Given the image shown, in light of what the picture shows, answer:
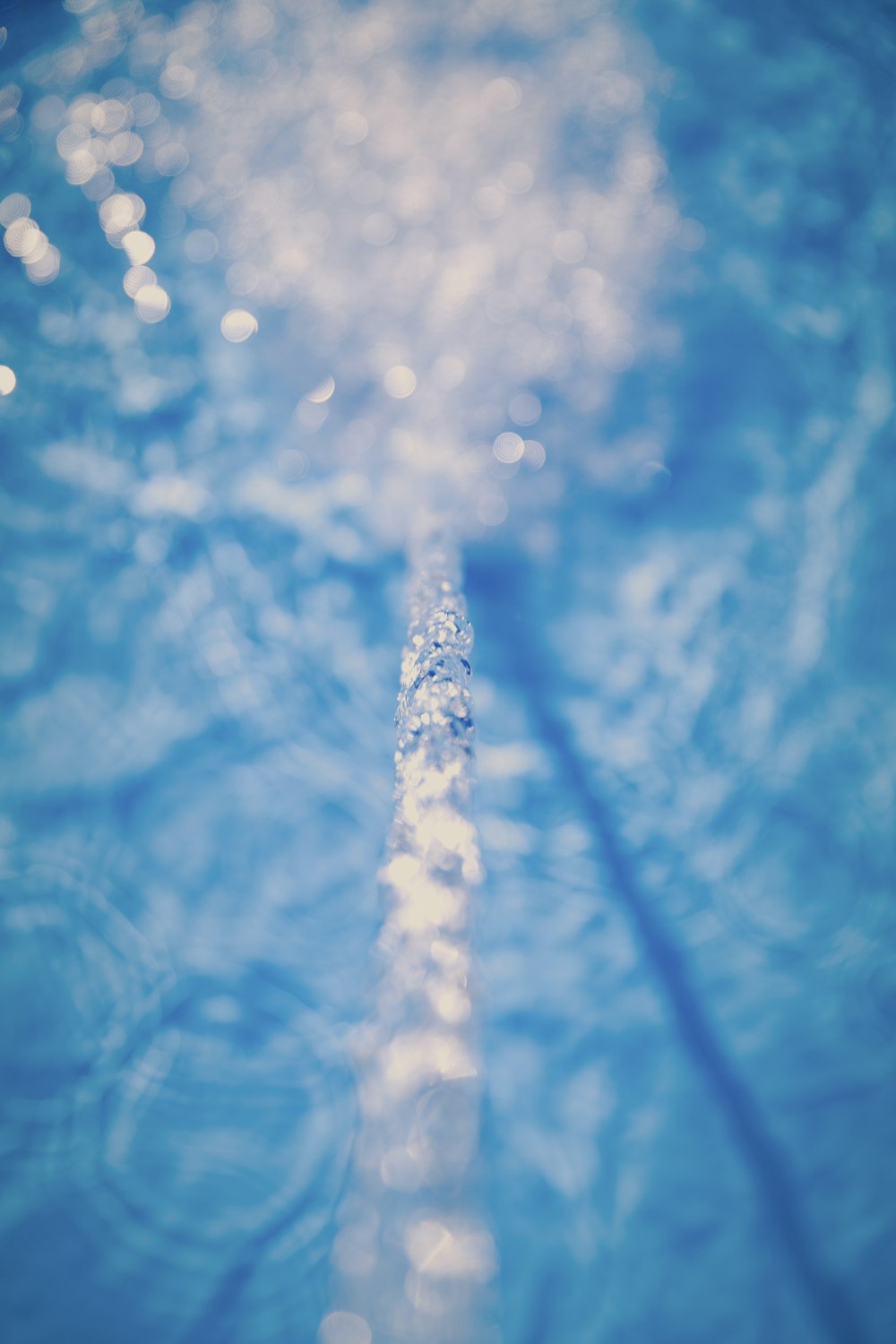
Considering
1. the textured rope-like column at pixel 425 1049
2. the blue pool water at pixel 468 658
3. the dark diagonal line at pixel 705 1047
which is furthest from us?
the dark diagonal line at pixel 705 1047

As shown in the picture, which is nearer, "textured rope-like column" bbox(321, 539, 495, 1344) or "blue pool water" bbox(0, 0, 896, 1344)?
"textured rope-like column" bbox(321, 539, 495, 1344)

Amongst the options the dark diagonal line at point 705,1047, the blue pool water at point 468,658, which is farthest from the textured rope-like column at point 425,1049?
the dark diagonal line at point 705,1047

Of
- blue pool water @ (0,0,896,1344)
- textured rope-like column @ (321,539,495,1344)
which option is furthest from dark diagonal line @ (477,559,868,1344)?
textured rope-like column @ (321,539,495,1344)

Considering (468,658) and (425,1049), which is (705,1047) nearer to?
(425,1049)

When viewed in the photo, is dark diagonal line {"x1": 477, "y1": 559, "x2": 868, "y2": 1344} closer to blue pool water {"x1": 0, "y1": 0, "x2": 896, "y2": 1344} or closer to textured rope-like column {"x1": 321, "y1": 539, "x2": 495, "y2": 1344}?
blue pool water {"x1": 0, "y1": 0, "x2": 896, "y2": 1344}

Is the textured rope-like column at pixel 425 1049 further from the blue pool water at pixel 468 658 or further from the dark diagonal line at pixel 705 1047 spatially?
the dark diagonal line at pixel 705 1047

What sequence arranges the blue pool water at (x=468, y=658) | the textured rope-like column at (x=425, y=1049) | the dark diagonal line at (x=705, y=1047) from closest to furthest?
the textured rope-like column at (x=425, y=1049), the blue pool water at (x=468, y=658), the dark diagonal line at (x=705, y=1047)

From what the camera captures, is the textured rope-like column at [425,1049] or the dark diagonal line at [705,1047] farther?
the dark diagonal line at [705,1047]

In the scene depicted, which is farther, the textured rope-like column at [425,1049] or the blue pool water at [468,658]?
the blue pool water at [468,658]
